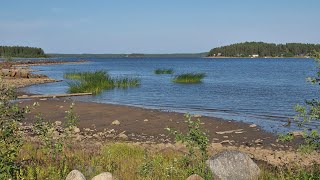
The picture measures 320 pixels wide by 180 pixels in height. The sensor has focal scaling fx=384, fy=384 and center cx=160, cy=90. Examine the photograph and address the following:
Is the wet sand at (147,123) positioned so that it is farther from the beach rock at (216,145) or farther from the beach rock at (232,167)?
the beach rock at (232,167)

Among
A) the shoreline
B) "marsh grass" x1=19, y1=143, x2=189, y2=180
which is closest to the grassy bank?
"marsh grass" x1=19, y1=143, x2=189, y2=180

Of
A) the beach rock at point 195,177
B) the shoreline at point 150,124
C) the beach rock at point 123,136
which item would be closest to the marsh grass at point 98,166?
the beach rock at point 195,177

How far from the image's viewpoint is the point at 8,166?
238 inches

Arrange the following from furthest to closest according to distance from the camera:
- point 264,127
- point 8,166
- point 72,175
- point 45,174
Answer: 1. point 264,127
2. point 45,174
3. point 72,175
4. point 8,166

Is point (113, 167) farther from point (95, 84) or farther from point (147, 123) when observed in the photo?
point (95, 84)

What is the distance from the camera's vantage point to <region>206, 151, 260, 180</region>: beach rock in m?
7.49

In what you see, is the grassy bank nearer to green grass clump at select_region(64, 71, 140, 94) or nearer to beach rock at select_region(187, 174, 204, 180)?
beach rock at select_region(187, 174, 204, 180)

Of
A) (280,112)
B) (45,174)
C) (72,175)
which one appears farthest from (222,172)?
(280,112)

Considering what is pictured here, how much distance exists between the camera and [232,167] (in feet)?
24.9

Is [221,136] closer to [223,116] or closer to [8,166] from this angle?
[223,116]

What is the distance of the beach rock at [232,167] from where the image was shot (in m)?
7.49

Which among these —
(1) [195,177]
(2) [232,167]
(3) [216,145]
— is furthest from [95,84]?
(1) [195,177]

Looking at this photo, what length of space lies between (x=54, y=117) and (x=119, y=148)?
9.62m

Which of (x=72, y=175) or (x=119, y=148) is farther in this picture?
(x=119, y=148)
